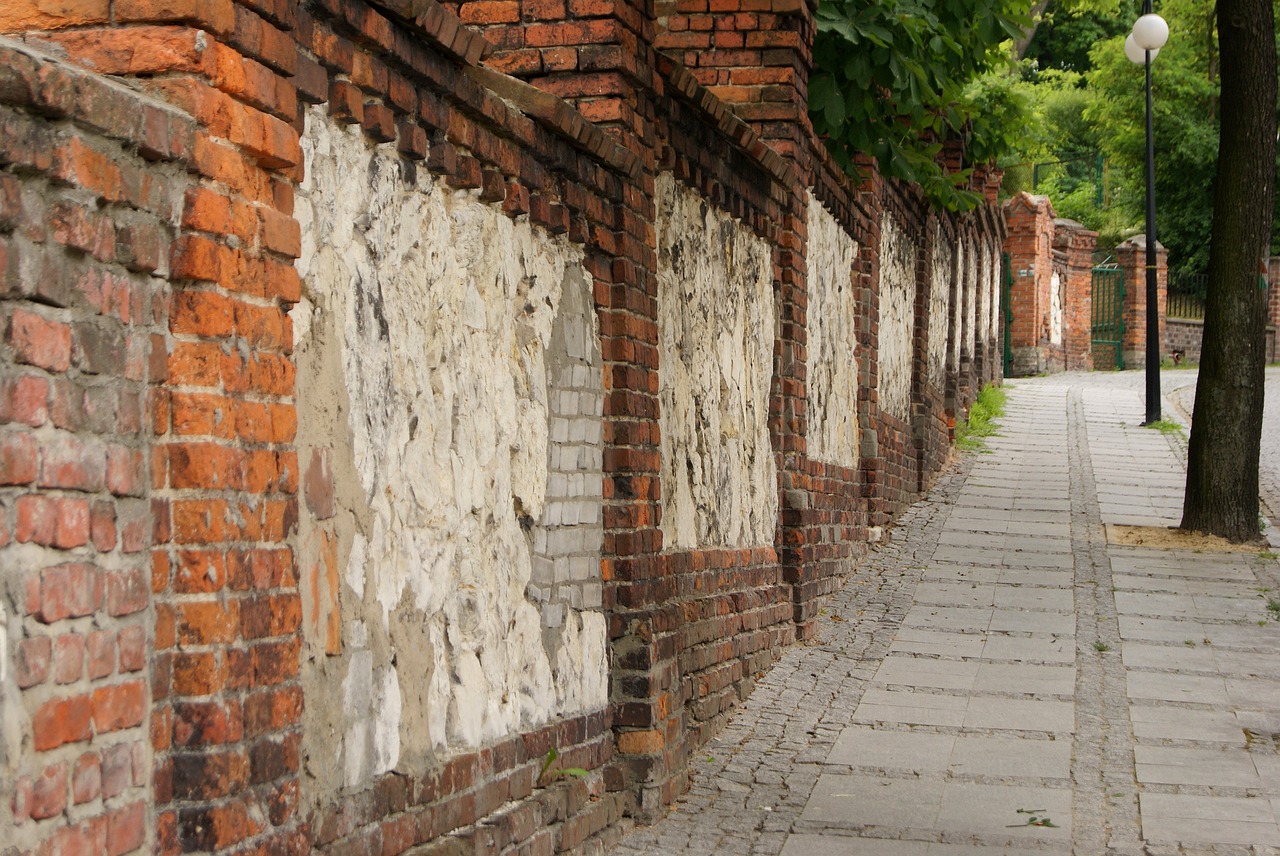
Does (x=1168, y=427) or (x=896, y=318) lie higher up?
(x=896, y=318)

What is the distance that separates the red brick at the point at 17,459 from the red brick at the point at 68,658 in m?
0.27

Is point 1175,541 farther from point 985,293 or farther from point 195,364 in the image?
point 985,293

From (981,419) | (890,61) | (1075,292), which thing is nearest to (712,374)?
(890,61)

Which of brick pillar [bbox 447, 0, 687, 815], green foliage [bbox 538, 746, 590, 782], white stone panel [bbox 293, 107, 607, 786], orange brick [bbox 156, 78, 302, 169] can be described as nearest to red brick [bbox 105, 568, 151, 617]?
white stone panel [bbox 293, 107, 607, 786]

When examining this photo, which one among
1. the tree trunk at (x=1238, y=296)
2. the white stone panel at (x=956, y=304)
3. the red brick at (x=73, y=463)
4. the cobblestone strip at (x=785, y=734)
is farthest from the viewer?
the white stone panel at (x=956, y=304)

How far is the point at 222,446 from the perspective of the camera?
2891 mm

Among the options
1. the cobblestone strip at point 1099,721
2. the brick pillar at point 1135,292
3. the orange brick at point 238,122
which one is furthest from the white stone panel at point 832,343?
the brick pillar at point 1135,292

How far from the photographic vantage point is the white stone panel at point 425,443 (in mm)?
3504

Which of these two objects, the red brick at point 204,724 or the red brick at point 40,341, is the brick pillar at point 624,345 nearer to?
the red brick at point 204,724

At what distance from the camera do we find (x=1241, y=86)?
12344mm

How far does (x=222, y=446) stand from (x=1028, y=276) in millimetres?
27426

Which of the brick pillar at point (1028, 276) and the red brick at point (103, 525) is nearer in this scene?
the red brick at point (103, 525)

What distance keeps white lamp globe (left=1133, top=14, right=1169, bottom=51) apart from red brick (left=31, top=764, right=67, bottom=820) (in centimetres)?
1957

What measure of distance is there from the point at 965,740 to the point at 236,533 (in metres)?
4.73
